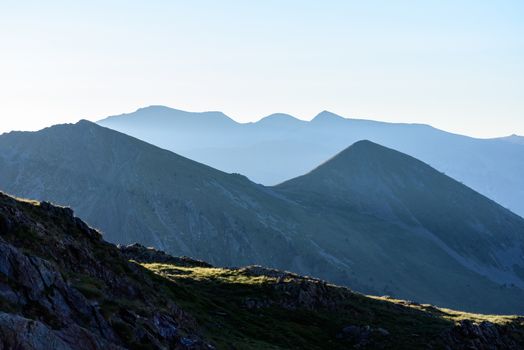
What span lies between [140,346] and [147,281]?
1747 centimetres

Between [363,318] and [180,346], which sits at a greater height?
[180,346]

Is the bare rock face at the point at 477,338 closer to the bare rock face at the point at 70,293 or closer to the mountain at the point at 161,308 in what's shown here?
the mountain at the point at 161,308

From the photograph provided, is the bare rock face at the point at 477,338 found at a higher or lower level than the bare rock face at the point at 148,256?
lower

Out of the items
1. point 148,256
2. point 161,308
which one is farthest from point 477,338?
point 148,256

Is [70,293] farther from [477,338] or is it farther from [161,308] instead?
[477,338]

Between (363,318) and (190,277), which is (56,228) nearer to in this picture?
(190,277)

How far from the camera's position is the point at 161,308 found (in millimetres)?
49594

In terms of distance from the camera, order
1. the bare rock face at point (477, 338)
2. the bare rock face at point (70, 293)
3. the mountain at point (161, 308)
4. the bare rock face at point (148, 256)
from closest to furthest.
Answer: the bare rock face at point (70, 293) → the mountain at point (161, 308) → the bare rock face at point (477, 338) → the bare rock face at point (148, 256)

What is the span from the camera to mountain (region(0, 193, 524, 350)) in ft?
109

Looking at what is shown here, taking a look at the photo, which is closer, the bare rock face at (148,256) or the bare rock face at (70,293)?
the bare rock face at (70,293)

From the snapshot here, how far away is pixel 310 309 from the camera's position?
87.2 meters

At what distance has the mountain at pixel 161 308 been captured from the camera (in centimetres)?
3334

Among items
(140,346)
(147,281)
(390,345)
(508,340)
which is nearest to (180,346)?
(140,346)

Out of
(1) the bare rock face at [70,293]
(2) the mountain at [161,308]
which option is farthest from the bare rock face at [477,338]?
(1) the bare rock face at [70,293]
